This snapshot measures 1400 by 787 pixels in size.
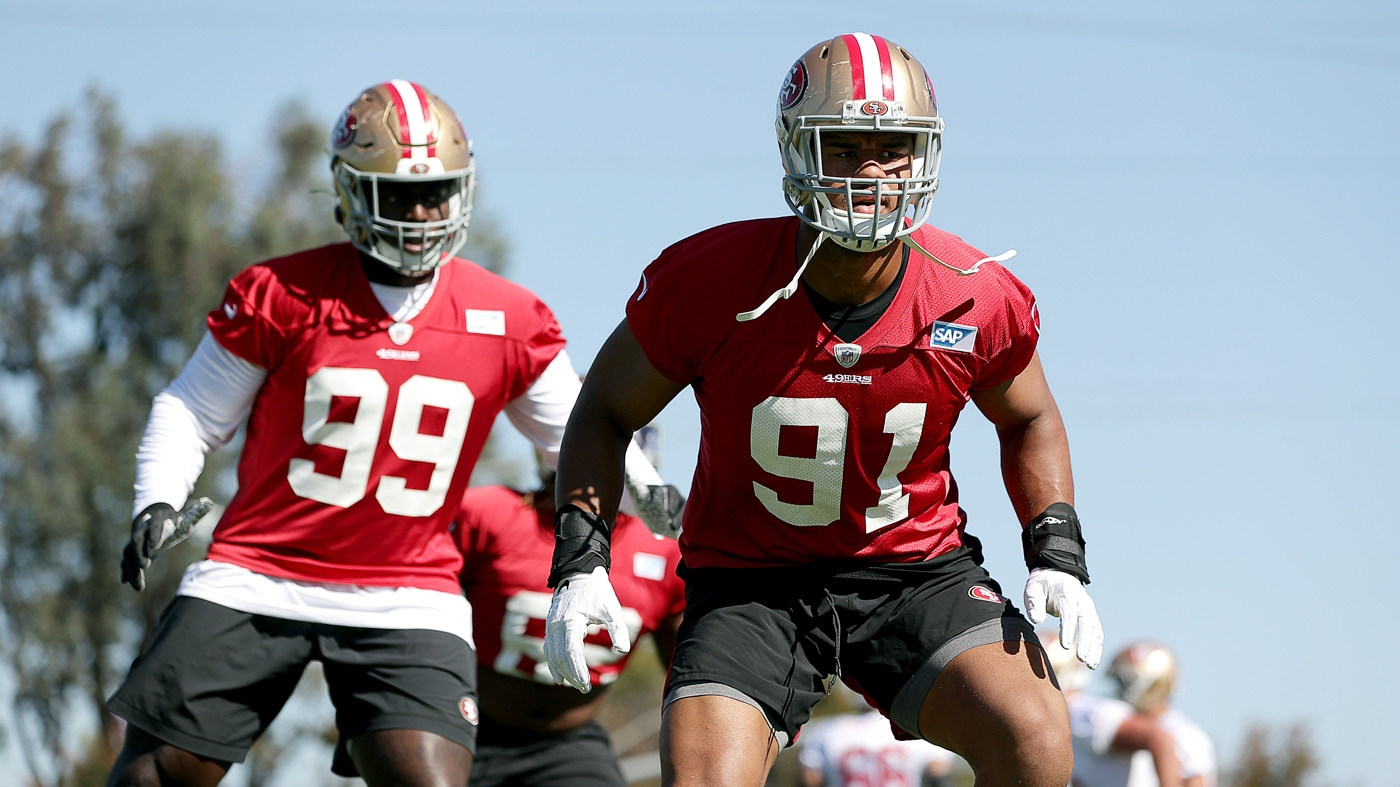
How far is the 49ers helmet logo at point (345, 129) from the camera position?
511 centimetres

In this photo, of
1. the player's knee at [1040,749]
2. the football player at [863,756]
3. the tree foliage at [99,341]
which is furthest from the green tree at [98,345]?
the player's knee at [1040,749]

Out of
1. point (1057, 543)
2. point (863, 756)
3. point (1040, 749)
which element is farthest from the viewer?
point (863, 756)

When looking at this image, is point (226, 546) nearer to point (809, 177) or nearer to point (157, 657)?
point (157, 657)

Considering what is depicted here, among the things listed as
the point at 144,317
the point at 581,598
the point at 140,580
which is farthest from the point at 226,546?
the point at 144,317

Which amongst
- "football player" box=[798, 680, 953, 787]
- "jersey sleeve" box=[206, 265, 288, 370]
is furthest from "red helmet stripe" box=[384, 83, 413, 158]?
"football player" box=[798, 680, 953, 787]

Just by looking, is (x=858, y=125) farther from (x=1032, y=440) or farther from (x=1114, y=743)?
(x=1114, y=743)

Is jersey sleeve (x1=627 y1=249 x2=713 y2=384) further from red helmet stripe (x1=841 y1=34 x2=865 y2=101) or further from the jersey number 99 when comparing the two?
the jersey number 99

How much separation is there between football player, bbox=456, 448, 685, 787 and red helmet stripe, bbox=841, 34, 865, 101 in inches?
99.0

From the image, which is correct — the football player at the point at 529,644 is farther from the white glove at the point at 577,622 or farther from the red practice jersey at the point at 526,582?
the white glove at the point at 577,622

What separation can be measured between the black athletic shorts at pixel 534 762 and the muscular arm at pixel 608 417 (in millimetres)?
2142

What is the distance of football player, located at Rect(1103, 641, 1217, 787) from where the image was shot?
25.3ft

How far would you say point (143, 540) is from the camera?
4613 mm

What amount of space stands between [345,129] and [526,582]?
1747 mm

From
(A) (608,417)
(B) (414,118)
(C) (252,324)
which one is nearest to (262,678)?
(C) (252,324)
